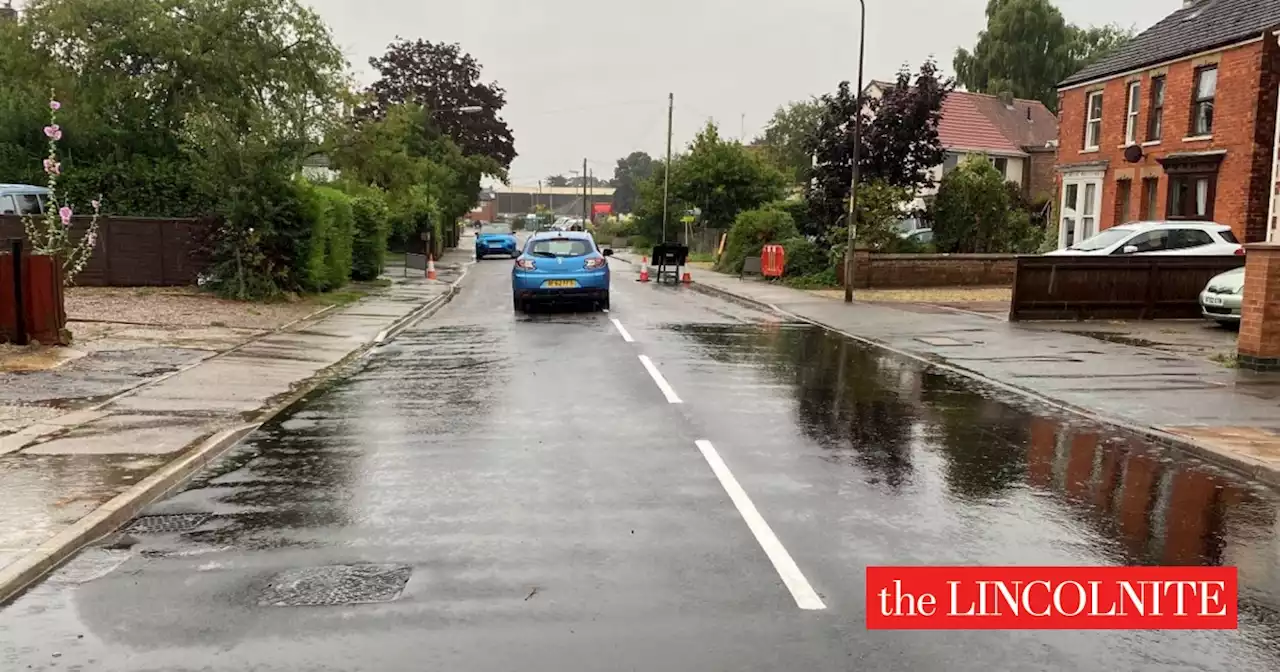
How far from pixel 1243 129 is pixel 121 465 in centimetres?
2592

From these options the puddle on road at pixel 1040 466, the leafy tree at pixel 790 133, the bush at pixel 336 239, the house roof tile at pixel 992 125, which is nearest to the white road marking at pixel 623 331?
the puddle on road at pixel 1040 466

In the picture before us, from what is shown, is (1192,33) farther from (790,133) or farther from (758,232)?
(790,133)

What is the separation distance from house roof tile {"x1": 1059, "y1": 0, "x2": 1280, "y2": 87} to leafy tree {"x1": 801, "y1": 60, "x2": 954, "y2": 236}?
16.9 feet

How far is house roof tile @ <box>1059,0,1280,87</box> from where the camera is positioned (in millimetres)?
24406

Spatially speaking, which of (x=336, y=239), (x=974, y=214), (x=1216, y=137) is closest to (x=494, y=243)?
(x=336, y=239)

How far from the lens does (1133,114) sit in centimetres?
2834

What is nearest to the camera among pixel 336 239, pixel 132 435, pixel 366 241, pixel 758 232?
pixel 132 435

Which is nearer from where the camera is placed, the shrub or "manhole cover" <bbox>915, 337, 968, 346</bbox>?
"manhole cover" <bbox>915, 337, 968, 346</bbox>

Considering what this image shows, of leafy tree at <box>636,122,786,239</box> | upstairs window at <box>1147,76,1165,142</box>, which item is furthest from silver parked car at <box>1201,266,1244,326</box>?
leafy tree at <box>636,122,786,239</box>

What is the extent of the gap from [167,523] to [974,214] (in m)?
26.8

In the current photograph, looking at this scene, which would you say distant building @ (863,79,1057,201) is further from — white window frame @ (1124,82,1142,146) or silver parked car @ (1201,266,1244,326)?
silver parked car @ (1201,266,1244,326)

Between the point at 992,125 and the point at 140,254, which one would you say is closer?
the point at 140,254

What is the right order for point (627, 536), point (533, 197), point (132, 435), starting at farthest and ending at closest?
point (533, 197), point (132, 435), point (627, 536)

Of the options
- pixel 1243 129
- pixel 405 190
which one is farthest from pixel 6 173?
pixel 1243 129
